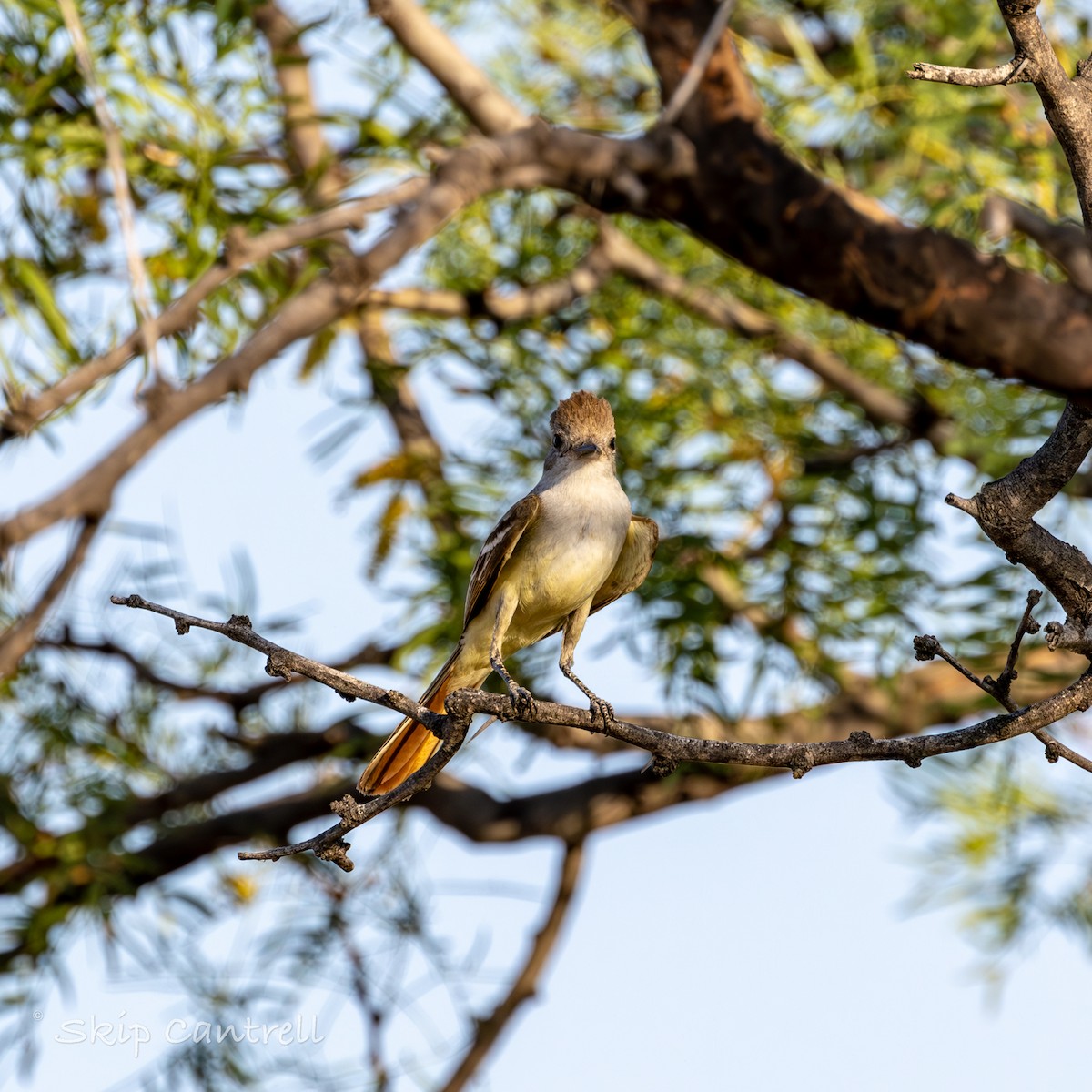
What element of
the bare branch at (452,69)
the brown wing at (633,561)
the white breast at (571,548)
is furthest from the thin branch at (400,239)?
the brown wing at (633,561)

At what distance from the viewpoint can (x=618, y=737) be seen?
5.42ft

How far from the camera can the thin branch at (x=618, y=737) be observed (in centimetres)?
156

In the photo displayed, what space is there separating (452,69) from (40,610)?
1.85 meters

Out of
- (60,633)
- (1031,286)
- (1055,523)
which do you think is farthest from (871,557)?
(60,633)

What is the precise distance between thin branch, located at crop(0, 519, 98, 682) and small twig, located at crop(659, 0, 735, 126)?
1.63 meters

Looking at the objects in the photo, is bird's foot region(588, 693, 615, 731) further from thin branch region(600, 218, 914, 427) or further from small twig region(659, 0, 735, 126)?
thin branch region(600, 218, 914, 427)

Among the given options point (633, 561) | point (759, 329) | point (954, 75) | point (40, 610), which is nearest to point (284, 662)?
point (40, 610)

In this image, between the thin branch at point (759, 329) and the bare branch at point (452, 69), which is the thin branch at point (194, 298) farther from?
the thin branch at point (759, 329)

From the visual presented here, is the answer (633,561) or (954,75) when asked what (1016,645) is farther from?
(633,561)

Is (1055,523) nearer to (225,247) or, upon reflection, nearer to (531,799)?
(531,799)

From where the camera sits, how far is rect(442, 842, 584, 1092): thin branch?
379 cm

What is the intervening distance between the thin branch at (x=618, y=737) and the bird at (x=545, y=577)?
448mm

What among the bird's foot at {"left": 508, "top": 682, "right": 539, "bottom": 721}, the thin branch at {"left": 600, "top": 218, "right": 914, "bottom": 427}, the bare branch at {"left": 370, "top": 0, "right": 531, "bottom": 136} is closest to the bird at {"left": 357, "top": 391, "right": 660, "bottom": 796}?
the bird's foot at {"left": 508, "top": 682, "right": 539, "bottom": 721}

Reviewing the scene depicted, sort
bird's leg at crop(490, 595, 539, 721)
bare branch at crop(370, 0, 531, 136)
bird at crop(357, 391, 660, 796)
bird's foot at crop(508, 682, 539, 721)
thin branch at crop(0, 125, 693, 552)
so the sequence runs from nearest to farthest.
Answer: bird's foot at crop(508, 682, 539, 721) < bird's leg at crop(490, 595, 539, 721) < thin branch at crop(0, 125, 693, 552) < bird at crop(357, 391, 660, 796) < bare branch at crop(370, 0, 531, 136)
